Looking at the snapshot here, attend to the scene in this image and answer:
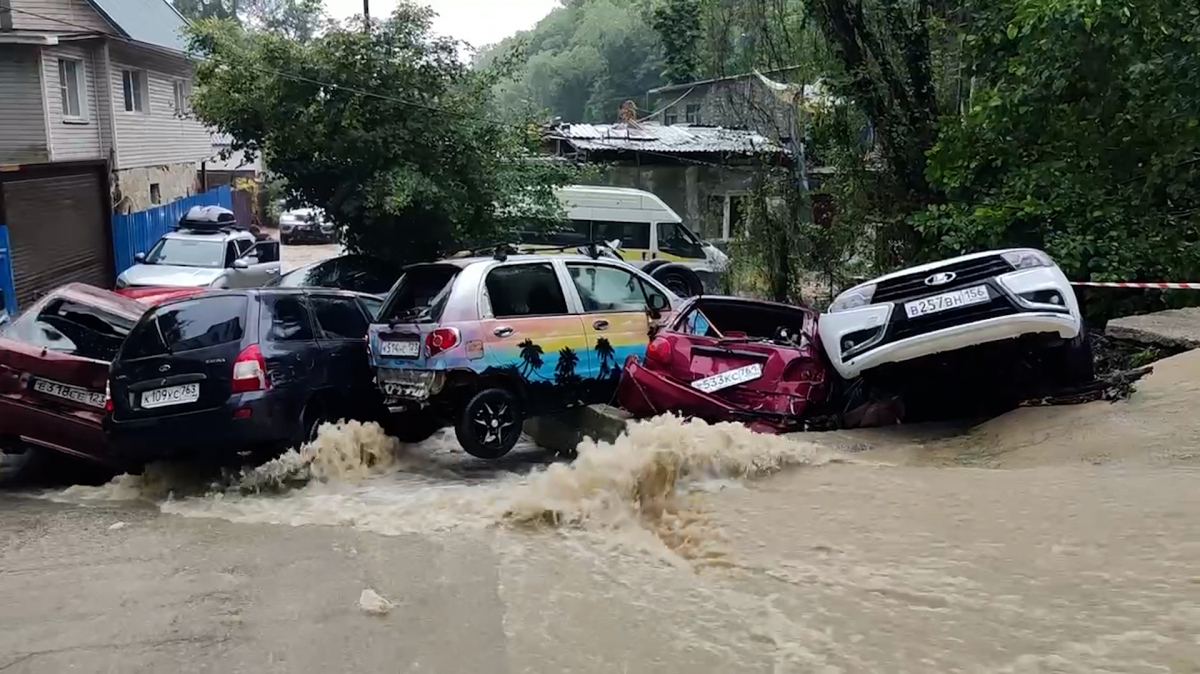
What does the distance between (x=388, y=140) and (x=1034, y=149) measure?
9189 millimetres

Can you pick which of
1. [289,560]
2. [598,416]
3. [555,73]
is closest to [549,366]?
[598,416]

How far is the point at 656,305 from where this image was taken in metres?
9.57

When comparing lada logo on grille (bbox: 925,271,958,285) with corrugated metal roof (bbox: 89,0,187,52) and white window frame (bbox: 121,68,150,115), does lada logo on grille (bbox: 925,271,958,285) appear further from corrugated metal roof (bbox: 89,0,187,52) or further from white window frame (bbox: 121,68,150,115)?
white window frame (bbox: 121,68,150,115)

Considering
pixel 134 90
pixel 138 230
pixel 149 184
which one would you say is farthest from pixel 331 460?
pixel 134 90

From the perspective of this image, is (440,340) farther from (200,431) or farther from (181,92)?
(181,92)

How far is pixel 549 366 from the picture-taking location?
8.53 m

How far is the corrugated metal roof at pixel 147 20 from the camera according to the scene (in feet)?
77.3

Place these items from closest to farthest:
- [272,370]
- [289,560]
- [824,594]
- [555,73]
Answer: [824,594]
[289,560]
[272,370]
[555,73]

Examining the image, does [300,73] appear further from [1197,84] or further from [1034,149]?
[1197,84]

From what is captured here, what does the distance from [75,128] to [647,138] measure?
13037mm

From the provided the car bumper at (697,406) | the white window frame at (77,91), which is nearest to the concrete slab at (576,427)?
the car bumper at (697,406)

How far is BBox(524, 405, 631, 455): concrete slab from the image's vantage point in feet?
28.4

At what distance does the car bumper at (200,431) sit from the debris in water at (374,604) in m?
2.92

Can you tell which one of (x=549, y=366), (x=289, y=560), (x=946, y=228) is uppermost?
(x=946, y=228)
